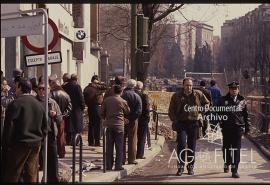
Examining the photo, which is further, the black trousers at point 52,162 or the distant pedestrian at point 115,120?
the distant pedestrian at point 115,120

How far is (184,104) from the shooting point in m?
12.7

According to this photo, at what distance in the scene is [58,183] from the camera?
33.8 feet

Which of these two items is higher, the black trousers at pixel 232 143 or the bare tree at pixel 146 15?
the bare tree at pixel 146 15

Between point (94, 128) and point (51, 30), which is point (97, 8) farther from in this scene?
point (51, 30)

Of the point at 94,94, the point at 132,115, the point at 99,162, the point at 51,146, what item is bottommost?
the point at 99,162

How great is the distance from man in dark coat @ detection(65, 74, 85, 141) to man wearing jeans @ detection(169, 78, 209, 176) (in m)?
3.09

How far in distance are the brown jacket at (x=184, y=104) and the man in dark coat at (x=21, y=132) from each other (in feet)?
14.4

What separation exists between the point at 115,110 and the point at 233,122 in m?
2.36

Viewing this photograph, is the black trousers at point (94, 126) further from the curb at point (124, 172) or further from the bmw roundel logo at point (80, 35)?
the bmw roundel logo at point (80, 35)

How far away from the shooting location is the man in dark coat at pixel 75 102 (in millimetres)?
15078

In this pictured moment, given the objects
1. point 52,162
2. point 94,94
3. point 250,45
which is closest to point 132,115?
point 94,94

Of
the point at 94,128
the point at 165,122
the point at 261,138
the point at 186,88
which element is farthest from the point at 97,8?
the point at 186,88

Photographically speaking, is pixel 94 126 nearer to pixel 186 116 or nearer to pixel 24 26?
pixel 186 116

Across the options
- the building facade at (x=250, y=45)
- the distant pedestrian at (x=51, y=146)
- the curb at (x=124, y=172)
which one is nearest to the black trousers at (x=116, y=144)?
the curb at (x=124, y=172)
